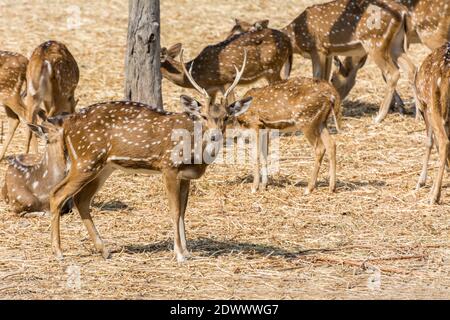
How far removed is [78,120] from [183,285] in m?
1.64

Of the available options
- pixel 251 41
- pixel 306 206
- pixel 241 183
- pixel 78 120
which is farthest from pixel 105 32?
pixel 78 120

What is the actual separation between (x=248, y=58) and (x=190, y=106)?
15.4 ft

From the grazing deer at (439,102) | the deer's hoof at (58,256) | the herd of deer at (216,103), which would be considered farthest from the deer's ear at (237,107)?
the grazing deer at (439,102)

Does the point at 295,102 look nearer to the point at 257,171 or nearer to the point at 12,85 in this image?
the point at 257,171

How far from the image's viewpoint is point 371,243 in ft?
30.1

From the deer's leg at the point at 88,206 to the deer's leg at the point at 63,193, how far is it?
174mm

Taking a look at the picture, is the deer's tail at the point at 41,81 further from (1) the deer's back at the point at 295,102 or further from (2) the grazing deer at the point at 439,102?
(2) the grazing deer at the point at 439,102

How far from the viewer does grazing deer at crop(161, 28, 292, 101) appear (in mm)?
13383

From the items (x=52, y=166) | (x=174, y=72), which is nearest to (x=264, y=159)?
(x=52, y=166)

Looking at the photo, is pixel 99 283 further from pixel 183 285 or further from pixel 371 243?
pixel 371 243

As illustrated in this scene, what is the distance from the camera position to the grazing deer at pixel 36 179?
10000mm

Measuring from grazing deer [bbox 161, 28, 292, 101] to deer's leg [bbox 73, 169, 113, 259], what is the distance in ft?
15.5

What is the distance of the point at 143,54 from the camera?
12094 millimetres

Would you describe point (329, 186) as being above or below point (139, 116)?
below
